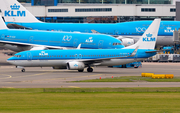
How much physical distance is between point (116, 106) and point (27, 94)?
25.7 feet

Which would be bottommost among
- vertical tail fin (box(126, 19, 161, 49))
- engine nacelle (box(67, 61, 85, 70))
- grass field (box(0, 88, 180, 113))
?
engine nacelle (box(67, 61, 85, 70))

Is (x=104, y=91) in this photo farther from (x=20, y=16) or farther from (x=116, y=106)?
(x=20, y=16)

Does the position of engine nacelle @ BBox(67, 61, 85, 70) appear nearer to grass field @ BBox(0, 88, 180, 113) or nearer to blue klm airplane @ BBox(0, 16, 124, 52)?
blue klm airplane @ BBox(0, 16, 124, 52)

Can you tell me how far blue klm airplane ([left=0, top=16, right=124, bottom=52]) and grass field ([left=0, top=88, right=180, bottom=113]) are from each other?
32.5 metres

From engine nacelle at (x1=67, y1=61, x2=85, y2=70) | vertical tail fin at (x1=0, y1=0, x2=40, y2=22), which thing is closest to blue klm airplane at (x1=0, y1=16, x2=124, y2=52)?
engine nacelle at (x1=67, y1=61, x2=85, y2=70)

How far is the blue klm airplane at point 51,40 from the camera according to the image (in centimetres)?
5969

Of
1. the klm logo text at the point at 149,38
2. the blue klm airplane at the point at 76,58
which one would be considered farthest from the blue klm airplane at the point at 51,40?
the blue klm airplane at the point at 76,58

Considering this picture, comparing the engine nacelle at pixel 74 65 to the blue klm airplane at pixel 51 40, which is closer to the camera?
the engine nacelle at pixel 74 65

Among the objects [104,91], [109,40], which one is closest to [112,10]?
[109,40]

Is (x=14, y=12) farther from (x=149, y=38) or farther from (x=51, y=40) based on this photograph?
(x=149, y=38)

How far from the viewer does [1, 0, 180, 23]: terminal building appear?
121 metres

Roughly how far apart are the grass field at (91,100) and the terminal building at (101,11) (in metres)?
96.4

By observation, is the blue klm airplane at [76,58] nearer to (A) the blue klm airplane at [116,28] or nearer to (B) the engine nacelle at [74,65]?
(B) the engine nacelle at [74,65]

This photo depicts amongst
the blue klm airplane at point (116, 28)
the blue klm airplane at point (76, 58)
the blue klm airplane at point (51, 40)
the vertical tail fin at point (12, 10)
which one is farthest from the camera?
the vertical tail fin at point (12, 10)
